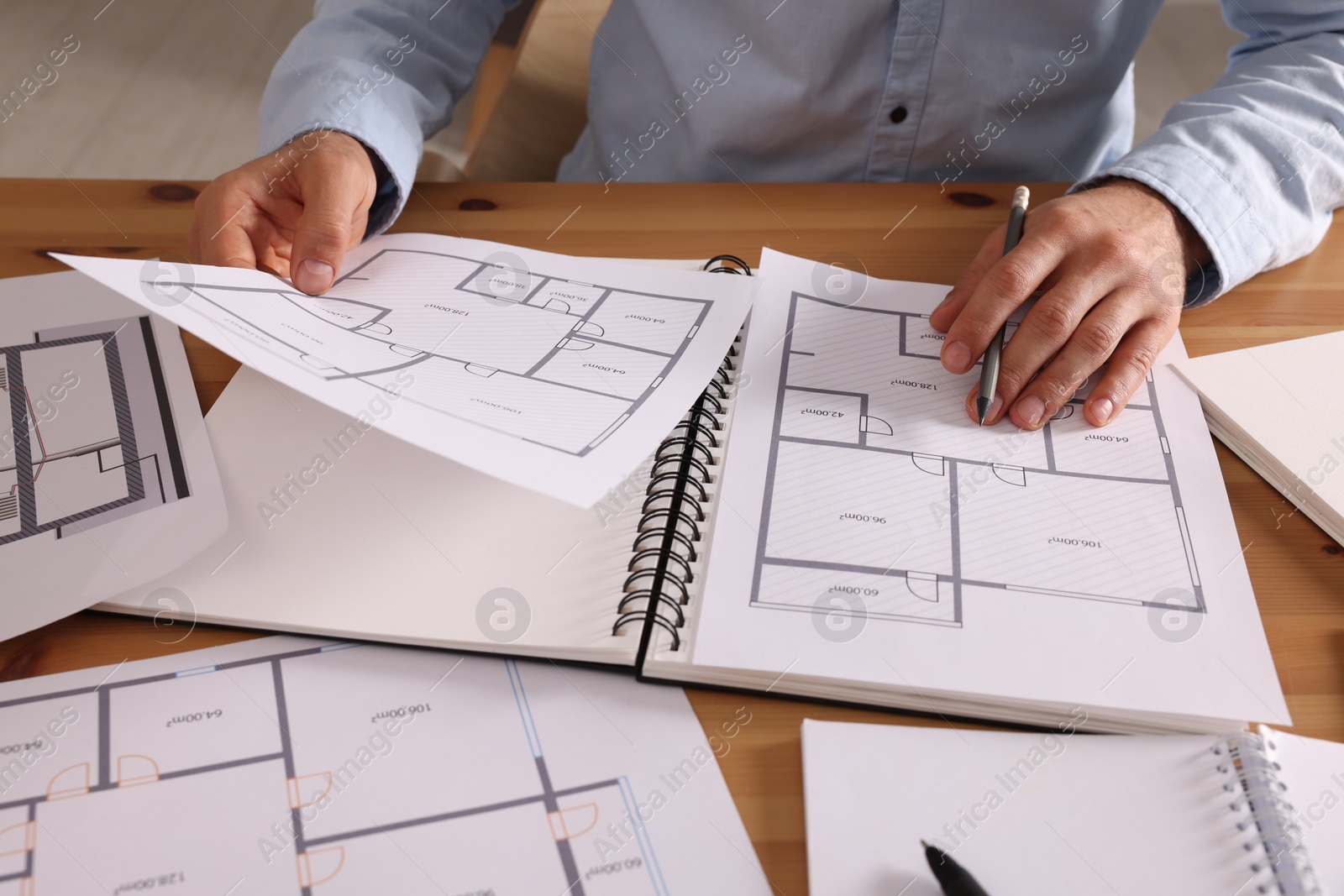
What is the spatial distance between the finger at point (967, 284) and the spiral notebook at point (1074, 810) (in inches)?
13.2

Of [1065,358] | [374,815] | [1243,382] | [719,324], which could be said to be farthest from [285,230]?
[1243,382]

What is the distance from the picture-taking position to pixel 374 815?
42 cm

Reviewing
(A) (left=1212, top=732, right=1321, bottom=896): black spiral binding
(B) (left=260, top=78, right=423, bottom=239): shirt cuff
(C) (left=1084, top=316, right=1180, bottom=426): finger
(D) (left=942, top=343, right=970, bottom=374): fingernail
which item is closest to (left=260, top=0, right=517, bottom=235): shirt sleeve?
(B) (left=260, top=78, right=423, bottom=239): shirt cuff

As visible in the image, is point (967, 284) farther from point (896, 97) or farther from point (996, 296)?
point (896, 97)

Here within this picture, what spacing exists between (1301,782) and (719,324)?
436 mm

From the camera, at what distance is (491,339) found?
627 mm

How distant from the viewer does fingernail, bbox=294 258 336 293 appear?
0.66 metres

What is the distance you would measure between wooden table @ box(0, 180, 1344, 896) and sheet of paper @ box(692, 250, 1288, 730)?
0.04 metres

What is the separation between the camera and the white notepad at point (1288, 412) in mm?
575

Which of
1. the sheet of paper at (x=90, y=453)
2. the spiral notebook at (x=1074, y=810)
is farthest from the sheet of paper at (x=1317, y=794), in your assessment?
the sheet of paper at (x=90, y=453)

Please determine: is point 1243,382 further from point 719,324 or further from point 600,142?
Answer: point 600,142

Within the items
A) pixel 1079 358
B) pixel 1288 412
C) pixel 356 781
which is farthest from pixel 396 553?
pixel 1288 412

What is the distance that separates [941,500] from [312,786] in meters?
0.38

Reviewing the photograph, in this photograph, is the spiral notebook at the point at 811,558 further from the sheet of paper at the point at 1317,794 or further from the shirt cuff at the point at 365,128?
the shirt cuff at the point at 365,128
